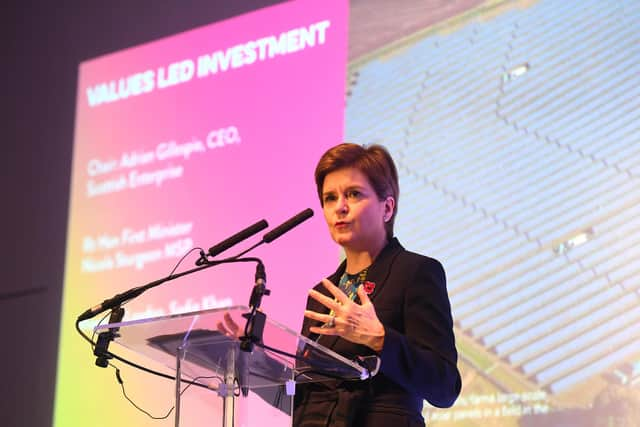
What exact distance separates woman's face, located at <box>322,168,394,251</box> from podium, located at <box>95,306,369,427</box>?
0.41 metres

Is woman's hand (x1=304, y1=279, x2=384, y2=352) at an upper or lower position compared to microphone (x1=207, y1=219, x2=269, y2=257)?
lower

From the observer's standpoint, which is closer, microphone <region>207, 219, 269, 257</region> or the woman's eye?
microphone <region>207, 219, 269, 257</region>

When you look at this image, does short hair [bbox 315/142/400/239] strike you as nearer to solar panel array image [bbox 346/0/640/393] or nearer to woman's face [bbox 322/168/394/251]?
woman's face [bbox 322/168/394/251]

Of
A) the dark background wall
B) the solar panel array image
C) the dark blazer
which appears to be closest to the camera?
the dark blazer

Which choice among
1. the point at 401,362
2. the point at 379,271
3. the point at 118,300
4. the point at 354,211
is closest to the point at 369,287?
the point at 379,271

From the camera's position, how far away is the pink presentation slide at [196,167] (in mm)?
3680

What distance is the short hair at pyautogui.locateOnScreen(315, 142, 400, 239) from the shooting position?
86.8 inches

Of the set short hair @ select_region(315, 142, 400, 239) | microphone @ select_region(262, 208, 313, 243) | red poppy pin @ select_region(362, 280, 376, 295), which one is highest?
short hair @ select_region(315, 142, 400, 239)

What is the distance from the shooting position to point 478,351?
10.0 feet

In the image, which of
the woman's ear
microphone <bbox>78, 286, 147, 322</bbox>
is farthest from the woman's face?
microphone <bbox>78, 286, 147, 322</bbox>

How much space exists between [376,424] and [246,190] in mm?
2082

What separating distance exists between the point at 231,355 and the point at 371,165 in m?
0.69

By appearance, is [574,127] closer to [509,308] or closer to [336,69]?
[509,308]

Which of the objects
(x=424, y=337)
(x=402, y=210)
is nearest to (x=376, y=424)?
(x=424, y=337)
